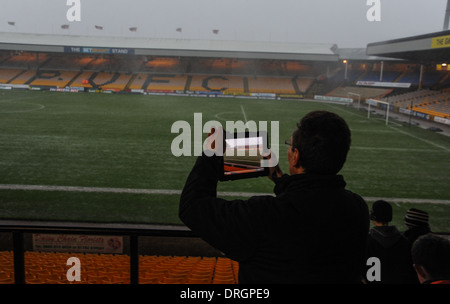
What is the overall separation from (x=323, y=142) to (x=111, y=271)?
3703 millimetres

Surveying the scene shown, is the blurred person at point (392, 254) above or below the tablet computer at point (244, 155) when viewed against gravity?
below

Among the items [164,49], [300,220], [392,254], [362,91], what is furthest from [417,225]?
[164,49]

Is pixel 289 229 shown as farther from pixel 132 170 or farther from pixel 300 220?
pixel 132 170

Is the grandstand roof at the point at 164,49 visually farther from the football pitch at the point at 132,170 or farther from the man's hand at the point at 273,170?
the man's hand at the point at 273,170

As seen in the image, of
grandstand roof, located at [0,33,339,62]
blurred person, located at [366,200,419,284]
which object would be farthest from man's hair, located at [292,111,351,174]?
grandstand roof, located at [0,33,339,62]

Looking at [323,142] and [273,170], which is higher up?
[323,142]

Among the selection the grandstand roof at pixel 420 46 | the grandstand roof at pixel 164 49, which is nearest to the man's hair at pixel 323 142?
the grandstand roof at pixel 420 46

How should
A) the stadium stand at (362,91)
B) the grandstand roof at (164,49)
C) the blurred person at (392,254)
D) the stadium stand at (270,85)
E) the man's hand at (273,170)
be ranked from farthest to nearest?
the grandstand roof at (164,49) → the stadium stand at (270,85) → the stadium stand at (362,91) → the blurred person at (392,254) → the man's hand at (273,170)

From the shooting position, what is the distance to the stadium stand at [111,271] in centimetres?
398

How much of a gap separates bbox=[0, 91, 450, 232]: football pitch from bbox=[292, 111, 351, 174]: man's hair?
26.6 ft

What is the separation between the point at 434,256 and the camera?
229cm

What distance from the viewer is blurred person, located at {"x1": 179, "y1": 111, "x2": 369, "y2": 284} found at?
1.68 meters

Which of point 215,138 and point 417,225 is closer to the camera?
point 215,138

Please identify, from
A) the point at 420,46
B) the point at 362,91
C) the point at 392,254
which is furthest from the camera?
the point at 362,91
